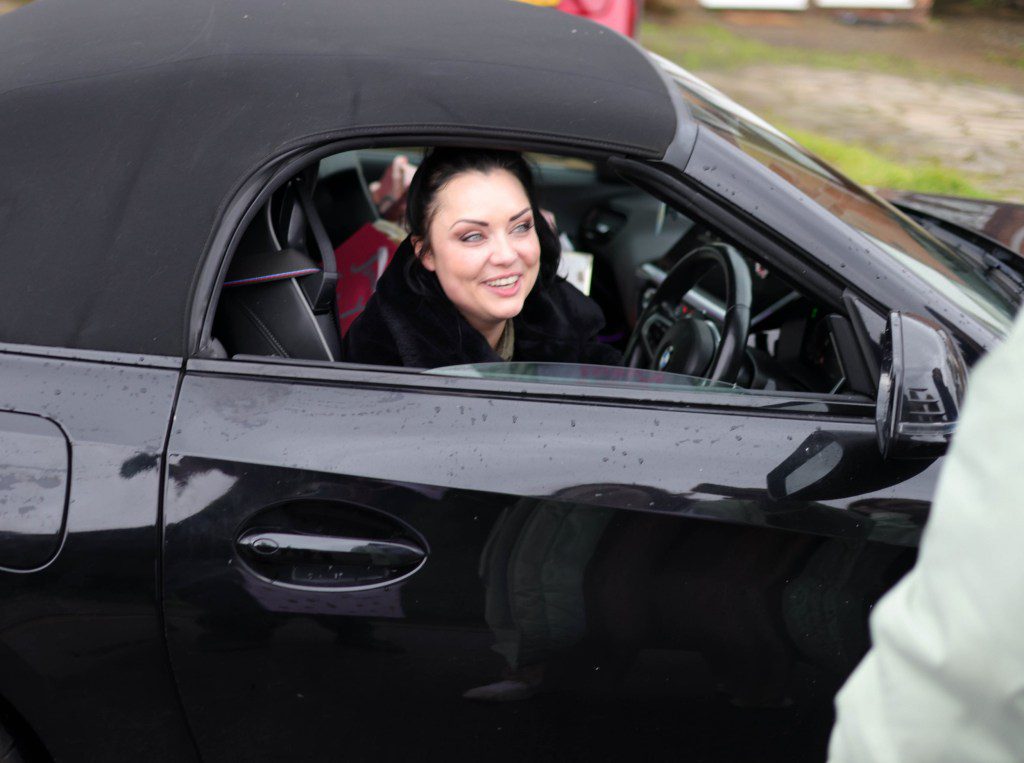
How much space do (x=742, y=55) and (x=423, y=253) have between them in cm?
768

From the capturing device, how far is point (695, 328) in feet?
7.32

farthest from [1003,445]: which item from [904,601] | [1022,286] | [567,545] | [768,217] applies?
[1022,286]

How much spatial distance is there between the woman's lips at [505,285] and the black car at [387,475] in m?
0.35

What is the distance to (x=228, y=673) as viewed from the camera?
161 cm

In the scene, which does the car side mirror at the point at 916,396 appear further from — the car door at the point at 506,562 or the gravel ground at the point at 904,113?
the gravel ground at the point at 904,113

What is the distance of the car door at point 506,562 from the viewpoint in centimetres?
158

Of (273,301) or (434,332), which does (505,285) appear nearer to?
(434,332)

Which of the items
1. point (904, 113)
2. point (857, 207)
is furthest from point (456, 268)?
point (904, 113)

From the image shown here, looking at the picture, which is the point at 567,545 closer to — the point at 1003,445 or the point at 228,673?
the point at 228,673

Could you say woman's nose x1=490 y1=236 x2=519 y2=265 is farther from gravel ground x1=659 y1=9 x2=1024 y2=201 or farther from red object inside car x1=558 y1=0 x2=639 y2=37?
gravel ground x1=659 y1=9 x2=1024 y2=201

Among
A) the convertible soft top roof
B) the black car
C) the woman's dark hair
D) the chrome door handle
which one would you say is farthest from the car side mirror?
the woman's dark hair

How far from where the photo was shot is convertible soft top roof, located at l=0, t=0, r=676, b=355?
1642mm

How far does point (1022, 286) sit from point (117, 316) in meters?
1.69

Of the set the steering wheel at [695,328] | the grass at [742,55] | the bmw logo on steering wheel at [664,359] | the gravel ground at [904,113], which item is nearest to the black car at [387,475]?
the steering wheel at [695,328]
